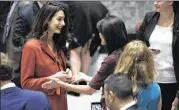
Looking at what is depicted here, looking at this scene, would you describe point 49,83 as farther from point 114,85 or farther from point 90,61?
point 90,61

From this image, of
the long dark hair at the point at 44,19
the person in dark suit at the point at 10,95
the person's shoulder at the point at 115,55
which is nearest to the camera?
the person in dark suit at the point at 10,95

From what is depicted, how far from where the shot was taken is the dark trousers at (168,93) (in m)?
4.95

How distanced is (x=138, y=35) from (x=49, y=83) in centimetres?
114

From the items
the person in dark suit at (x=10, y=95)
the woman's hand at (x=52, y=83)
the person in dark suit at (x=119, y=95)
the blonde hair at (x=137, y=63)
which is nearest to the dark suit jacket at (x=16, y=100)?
the person in dark suit at (x=10, y=95)

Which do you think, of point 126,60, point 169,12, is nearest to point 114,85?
point 126,60

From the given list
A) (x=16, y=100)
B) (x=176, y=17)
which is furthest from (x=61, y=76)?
(x=176, y=17)

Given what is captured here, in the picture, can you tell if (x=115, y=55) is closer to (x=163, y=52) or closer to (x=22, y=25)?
(x=163, y=52)

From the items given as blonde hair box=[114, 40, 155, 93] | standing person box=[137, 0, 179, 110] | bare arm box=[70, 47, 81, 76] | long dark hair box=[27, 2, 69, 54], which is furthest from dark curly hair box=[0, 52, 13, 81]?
bare arm box=[70, 47, 81, 76]

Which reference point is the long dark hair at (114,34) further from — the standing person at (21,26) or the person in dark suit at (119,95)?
the standing person at (21,26)

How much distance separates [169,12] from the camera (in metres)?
5.01

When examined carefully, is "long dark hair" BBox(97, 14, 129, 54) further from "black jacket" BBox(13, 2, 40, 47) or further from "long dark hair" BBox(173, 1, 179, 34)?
"black jacket" BBox(13, 2, 40, 47)

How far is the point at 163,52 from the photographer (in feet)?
16.2

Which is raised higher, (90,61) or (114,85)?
(114,85)

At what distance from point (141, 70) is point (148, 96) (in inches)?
8.2
